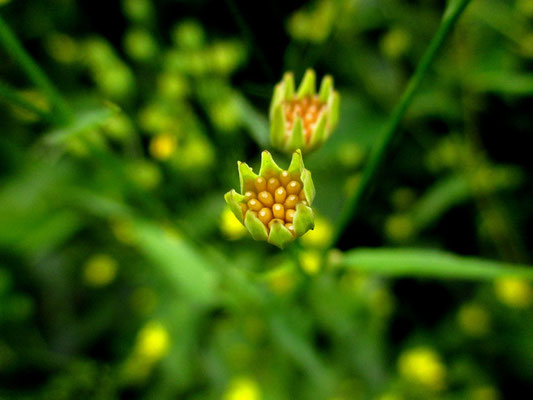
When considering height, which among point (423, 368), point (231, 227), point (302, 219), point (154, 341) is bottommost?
point (423, 368)

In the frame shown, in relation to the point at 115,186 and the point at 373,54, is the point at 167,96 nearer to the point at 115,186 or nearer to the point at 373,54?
the point at 115,186

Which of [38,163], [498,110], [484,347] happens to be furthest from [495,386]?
[38,163]

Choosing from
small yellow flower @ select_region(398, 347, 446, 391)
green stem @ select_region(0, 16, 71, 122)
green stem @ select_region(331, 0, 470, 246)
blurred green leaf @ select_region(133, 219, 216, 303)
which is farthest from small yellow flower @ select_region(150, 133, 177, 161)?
small yellow flower @ select_region(398, 347, 446, 391)

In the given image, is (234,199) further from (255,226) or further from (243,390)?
(243,390)

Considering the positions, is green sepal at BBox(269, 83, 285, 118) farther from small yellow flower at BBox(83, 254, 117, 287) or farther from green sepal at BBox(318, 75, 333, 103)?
small yellow flower at BBox(83, 254, 117, 287)

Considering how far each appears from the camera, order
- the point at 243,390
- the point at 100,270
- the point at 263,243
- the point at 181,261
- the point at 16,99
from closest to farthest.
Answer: the point at 16,99
the point at 181,261
the point at 243,390
the point at 263,243
the point at 100,270

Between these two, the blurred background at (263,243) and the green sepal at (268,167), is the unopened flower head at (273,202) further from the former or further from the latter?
the blurred background at (263,243)

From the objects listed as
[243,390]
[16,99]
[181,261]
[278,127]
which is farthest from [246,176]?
[243,390]
